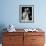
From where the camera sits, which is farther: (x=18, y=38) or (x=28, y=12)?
(x=28, y=12)

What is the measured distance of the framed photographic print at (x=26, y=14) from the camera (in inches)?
154

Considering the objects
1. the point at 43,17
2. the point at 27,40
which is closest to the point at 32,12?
the point at 43,17

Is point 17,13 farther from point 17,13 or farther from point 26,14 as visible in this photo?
point 26,14

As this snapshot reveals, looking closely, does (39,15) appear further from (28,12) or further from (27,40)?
(27,40)

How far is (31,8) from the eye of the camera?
392 centimetres

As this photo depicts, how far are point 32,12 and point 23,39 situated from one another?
3.15 feet

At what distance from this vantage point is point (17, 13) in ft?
12.9

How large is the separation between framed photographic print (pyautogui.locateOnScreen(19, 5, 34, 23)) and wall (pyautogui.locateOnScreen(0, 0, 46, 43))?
93 millimetres

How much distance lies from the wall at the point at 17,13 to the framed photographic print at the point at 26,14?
0.09 metres

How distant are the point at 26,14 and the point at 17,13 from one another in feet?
0.92

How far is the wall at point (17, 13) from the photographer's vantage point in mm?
3920

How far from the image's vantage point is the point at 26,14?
3.95 meters

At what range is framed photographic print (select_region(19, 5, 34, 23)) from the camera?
154 inches

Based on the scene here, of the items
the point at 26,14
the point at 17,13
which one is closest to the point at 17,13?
the point at 17,13
